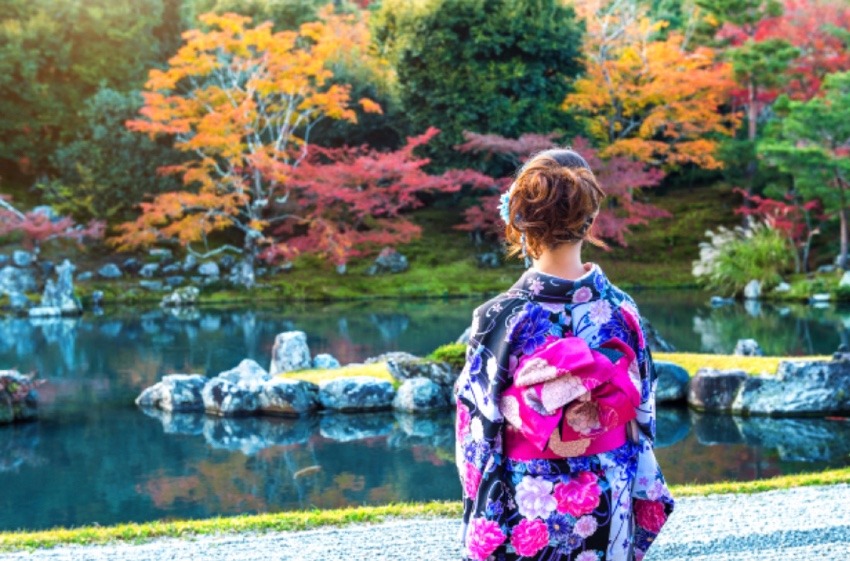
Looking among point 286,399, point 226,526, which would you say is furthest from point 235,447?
point 226,526

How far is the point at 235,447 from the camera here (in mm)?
6387

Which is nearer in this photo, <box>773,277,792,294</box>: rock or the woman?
the woman

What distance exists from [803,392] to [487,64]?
11.8m

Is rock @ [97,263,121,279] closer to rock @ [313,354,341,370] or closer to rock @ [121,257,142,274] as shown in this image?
rock @ [121,257,142,274]

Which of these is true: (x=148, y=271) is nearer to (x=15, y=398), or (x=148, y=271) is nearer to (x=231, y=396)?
(x=15, y=398)

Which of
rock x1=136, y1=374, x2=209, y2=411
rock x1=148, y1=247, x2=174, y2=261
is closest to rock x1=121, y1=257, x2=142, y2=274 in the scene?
rock x1=148, y1=247, x2=174, y2=261

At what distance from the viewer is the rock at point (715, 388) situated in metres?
7.15

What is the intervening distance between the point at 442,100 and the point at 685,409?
11116 millimetres

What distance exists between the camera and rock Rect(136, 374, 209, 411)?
24.8 feet

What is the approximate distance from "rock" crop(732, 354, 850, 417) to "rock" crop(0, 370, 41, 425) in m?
5.42

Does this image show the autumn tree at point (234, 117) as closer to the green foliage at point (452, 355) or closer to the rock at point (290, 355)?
the rock at point (290, 355)

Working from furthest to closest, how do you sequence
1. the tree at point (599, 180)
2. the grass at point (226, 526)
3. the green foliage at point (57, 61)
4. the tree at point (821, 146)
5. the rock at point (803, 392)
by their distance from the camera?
the green foliage at point (57, 61) → the tree at point (599, 180) → the tree at point (821, 146) → the rock at point (803, 392) → the grass at point (226, 526)

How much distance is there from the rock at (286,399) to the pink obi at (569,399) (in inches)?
220

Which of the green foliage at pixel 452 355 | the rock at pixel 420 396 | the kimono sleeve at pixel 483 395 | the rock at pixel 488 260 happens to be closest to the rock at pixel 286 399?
the rock at pixel 420 396
